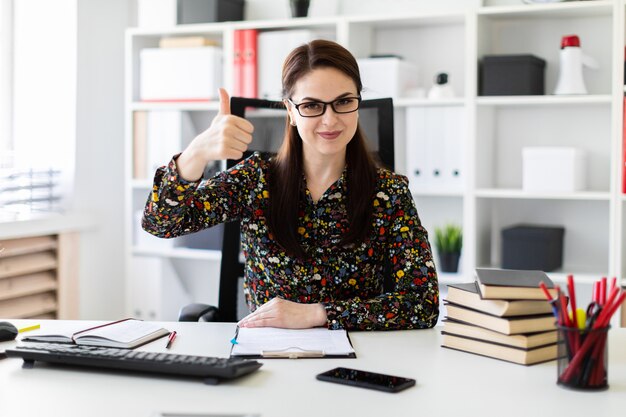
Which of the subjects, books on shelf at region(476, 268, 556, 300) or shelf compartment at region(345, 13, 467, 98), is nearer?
books on shelf at region(476, 268, 556, 300)

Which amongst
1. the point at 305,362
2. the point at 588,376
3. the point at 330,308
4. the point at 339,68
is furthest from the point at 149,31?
the point at 588,376

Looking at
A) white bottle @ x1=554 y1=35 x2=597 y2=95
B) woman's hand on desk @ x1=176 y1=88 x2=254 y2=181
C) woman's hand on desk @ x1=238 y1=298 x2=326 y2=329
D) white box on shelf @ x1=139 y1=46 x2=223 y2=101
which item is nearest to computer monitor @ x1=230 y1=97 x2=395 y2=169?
woman's hand on desk @ x1=176 y1=88 x2=254 y2=181

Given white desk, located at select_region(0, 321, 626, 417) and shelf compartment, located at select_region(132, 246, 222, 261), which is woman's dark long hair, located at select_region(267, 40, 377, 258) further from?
shelf compartment, located at select_region(132, 246, 222, 261)

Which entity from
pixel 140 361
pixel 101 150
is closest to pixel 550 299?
pixel 140 361

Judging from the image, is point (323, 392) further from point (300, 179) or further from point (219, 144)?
point (300, 179)

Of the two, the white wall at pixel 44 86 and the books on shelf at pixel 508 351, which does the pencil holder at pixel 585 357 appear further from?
the white wall at pixel 44 86

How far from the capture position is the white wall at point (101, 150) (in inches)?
144

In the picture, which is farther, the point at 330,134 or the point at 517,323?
the point at 330,134

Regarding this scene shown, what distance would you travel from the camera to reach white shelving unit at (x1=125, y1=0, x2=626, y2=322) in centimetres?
305

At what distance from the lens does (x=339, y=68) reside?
6.33 ft

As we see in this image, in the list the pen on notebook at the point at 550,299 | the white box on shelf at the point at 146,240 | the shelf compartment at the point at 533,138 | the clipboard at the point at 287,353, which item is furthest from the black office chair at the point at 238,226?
the white box on shelf at the point at 146,240

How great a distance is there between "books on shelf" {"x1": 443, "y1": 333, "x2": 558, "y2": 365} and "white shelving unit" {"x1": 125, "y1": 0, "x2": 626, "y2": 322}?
165cm

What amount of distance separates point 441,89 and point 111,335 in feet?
6.75

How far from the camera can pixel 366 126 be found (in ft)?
7.45
